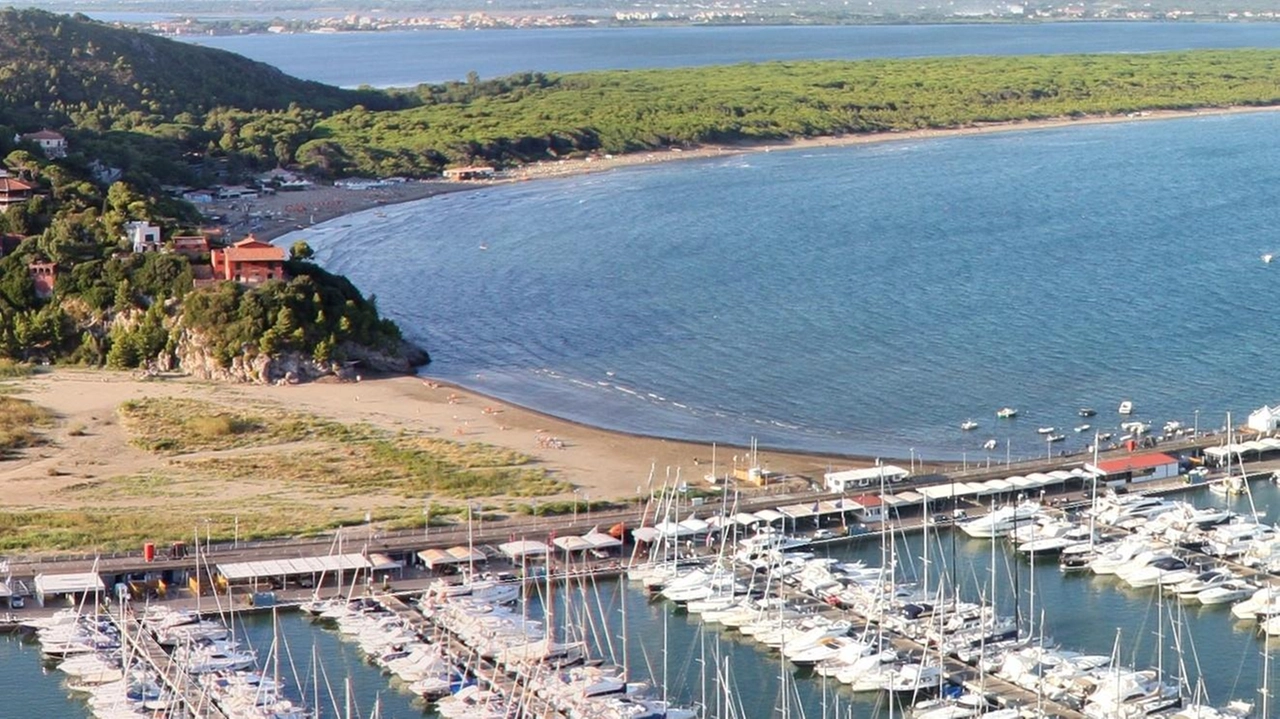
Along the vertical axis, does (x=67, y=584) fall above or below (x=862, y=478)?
above

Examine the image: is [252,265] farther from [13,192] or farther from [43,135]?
[43,135]

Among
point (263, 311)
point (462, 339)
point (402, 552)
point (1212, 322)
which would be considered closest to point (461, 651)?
point (402, 552)

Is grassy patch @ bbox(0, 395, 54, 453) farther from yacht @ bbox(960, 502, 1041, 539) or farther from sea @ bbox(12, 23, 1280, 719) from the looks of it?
yacht @ bbox(960, 502, 1041, 539)

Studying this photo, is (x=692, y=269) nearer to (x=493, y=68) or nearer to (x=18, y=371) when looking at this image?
(x=18, y=371)

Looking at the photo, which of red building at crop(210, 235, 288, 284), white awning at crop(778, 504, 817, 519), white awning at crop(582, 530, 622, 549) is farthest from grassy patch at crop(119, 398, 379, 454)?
white awning at crop(778, 504, 817, 519)

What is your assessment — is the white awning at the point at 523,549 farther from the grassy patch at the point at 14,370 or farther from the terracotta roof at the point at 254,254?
the terracotta roof at the point at 254,254

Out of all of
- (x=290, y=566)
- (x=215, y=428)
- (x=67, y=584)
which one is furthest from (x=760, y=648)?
(x=215, y=428)
